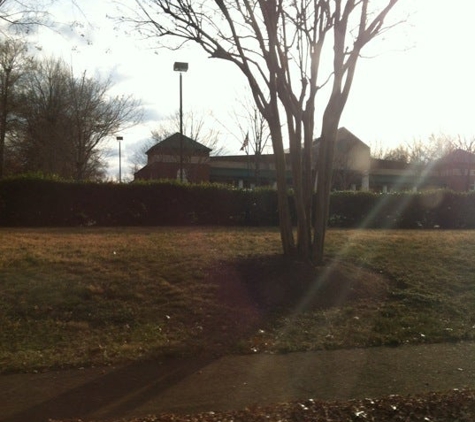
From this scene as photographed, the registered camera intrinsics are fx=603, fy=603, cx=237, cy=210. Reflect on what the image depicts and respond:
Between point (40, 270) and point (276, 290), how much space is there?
149 inches

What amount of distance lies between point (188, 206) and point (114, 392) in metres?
15.9

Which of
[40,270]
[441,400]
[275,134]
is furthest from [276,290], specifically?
[441,400]

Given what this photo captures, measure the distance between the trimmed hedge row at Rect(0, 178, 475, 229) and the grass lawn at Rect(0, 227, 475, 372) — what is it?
7578mm

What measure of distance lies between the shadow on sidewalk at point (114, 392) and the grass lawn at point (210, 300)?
367 millimetres

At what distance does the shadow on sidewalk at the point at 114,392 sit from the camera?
486 cm

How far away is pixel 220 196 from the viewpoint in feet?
70.1

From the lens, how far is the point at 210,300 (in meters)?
8.73

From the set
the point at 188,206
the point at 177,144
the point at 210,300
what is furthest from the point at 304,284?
the point at 177,144

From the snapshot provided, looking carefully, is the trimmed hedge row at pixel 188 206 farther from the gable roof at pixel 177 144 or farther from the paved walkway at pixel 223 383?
the gable roof at pixel 177 144

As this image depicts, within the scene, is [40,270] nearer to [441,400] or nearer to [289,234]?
[289,234]

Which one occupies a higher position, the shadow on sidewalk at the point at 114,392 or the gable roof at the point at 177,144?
the gable roof at the point at 177,144

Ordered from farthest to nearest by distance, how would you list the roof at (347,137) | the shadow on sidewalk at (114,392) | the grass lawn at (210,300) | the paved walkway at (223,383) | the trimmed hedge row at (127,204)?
the roof at (347,137), the trimmed hedge row at (127,204), the grass lawn at (210,300), the paved walkway at (223,383), the shadow on sidewalk at (114,392)

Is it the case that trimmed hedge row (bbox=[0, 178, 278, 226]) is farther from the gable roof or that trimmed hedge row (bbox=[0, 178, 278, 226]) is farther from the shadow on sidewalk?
the gable roof

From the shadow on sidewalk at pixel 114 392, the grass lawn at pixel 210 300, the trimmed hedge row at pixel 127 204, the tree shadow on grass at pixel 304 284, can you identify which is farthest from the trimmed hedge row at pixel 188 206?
the shadow on sidewalk at pixel 114 392
